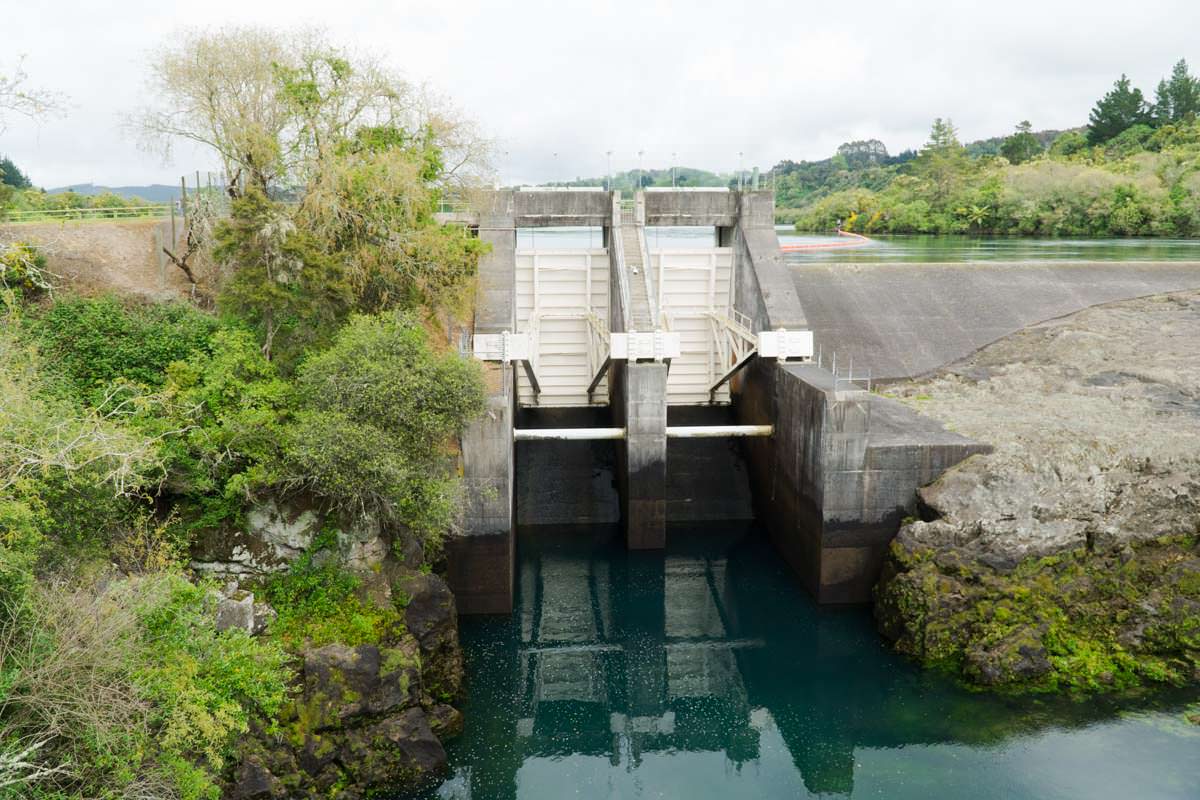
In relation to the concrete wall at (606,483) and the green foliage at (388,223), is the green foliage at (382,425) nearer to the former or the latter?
the green foliage at (388,223)

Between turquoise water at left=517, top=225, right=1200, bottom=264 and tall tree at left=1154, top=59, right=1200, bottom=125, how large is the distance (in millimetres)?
24457

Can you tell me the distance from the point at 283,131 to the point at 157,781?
12078 mm

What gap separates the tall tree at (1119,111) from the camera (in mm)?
57406

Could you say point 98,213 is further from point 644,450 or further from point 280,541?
point 644,450

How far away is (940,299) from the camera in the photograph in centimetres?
2566

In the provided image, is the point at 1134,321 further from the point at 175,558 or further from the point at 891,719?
the point at 175,558

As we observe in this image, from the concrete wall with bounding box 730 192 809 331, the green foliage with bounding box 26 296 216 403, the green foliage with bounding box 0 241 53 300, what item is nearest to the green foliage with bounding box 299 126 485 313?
the green foliage with bounding box 26 296 216 403

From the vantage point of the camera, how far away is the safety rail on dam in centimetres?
1639

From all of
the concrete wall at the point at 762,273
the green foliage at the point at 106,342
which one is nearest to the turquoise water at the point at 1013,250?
the concrete wall at the point at 762,273

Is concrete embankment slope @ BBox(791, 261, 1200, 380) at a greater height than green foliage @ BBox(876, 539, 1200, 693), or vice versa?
concrete embankment slope @ BBox(791, 261, 1200, 380)

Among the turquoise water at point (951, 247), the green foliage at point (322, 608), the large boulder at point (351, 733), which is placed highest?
the turquoise water at point (951, 247)

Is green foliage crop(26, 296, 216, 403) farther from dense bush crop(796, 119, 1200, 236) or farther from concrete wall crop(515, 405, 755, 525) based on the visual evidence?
dense bush crop(796, 119, 1200, 236)

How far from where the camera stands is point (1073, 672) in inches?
556

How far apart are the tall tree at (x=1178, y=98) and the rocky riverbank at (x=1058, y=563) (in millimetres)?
50365
